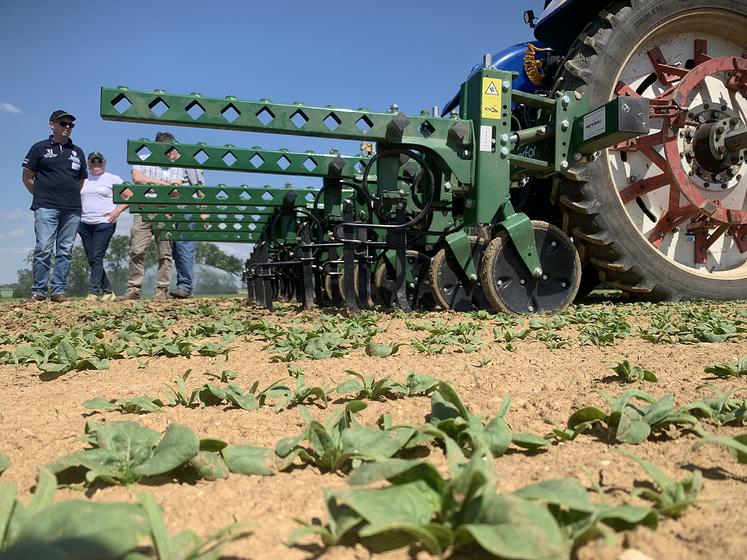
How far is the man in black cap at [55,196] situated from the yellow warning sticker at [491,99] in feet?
19.2

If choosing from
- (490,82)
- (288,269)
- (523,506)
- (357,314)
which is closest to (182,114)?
(357,314)

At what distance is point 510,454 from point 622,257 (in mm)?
3463

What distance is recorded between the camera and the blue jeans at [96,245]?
8.83m

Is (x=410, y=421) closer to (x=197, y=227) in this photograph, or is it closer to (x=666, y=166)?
(x=666, y=166)

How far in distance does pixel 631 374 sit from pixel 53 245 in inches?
294

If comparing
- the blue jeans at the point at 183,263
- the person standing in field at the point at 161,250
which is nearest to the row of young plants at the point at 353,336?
the person standing in field at the point at 161,250

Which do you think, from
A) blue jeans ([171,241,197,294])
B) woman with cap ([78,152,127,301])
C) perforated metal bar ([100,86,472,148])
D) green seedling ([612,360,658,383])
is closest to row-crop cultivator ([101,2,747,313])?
perforated metal bar ([100,86,472,148])

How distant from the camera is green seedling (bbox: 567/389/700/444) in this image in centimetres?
121

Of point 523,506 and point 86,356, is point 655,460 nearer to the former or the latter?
point 523,506

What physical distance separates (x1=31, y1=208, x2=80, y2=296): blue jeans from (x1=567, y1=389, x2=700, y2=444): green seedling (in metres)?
7.52

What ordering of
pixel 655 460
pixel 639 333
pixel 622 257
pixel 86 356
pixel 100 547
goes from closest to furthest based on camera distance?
pixel 100 547
pixel 655 460
pixel 86 356
pixel 639 333
pixel 622 257

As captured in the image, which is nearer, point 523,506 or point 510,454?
point 523,506

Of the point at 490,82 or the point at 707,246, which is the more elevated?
the point at 490,82

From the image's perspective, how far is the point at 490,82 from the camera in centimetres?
390
